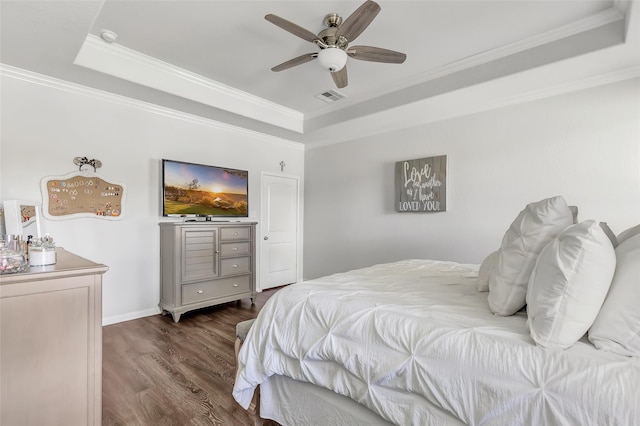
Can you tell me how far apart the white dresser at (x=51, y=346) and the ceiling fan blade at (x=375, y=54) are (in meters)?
2.28

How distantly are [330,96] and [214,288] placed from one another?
2.85m

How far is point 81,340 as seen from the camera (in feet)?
4.42

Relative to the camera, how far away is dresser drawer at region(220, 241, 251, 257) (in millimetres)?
4016

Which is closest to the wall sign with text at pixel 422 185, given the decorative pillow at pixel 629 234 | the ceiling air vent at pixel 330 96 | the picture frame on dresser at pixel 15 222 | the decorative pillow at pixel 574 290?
the ceiling air vent at pixel 330 96

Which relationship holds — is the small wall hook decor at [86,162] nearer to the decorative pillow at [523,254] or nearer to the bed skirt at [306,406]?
the bed skirt at [306,406]

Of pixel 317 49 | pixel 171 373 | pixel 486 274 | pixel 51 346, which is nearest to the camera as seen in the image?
pixel 51 346

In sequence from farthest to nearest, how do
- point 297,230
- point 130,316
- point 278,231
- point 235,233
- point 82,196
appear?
1. point 297,230
2. point 278,231
3. point 235,233
4. point 130,316
5. point 82,196

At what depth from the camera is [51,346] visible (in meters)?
1.28

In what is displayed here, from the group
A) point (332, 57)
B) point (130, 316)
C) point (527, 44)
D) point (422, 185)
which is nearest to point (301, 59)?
point (332, 57)

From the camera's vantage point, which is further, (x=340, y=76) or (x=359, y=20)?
(x=340, y=76)

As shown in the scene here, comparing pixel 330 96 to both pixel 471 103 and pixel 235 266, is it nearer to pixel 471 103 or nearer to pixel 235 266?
pixel 471 103

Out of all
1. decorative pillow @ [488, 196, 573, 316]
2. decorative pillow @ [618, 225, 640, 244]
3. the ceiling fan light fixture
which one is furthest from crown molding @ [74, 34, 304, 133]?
decorative pillow @ [618, 225, 640, 244]

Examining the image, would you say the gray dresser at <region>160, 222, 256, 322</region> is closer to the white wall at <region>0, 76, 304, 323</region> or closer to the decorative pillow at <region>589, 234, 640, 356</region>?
the white wall at <region>0, 76, 304, 323</region>

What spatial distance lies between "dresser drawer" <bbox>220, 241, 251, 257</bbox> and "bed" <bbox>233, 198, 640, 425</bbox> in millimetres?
2405
